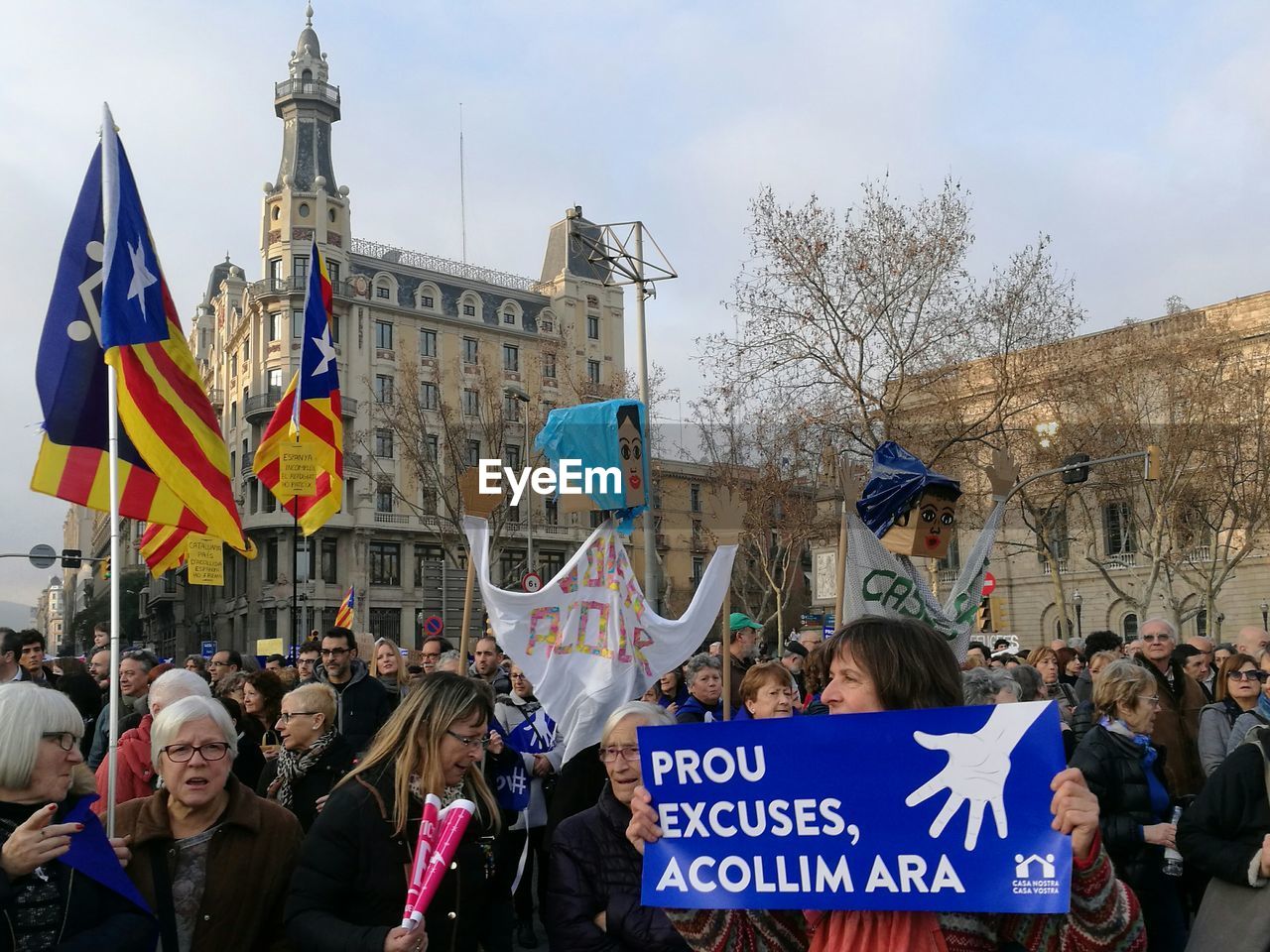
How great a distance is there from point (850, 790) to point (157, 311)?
3.94 m

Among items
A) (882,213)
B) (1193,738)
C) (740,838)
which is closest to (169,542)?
(1193,738)

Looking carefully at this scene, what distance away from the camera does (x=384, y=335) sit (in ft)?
192

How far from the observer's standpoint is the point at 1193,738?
7.36m

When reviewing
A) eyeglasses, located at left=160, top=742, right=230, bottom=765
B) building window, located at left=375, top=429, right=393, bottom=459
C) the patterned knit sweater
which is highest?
building window, located at left=375, top=429, right=393, bottom=459

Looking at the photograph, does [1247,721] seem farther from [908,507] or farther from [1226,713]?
[908,507]

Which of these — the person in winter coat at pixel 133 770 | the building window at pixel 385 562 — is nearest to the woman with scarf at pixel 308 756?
the person in winter coat at pixel 133 770

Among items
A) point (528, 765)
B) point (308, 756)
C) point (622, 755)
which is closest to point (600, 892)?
point (622, 755)

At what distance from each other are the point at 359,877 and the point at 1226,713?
17.4 feet

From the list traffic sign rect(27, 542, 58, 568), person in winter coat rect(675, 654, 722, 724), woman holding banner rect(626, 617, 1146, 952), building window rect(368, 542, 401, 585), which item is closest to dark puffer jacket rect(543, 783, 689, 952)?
woman holding banner rect(626, 617, 1146, 952)

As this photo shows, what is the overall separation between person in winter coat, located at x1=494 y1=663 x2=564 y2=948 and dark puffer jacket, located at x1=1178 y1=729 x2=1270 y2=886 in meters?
3.43

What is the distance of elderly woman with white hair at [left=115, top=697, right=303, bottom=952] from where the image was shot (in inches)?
144

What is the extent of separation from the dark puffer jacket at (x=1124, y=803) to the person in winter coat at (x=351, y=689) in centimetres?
449

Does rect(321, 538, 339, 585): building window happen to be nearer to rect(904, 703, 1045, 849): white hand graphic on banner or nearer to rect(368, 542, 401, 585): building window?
rect(368, 542, 401, 585): building window

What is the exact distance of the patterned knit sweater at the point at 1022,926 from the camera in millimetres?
2389
